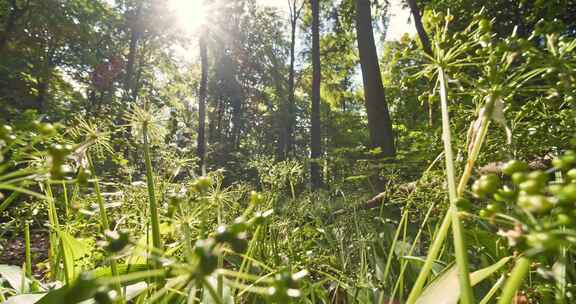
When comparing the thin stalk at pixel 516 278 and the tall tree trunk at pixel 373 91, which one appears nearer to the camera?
the thin stalk at pixel 516 278

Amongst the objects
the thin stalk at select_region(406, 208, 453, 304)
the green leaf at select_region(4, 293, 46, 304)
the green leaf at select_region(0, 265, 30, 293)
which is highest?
the thin stalk at select_region(406, 208, 453, 304)

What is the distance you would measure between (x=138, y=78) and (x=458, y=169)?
24.9m

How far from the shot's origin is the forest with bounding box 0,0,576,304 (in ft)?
2.18

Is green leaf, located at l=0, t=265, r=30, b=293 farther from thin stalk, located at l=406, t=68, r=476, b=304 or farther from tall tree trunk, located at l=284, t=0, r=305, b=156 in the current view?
tall tree trunk, located at l=284, t=0, r=305, b=156

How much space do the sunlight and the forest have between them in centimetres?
13

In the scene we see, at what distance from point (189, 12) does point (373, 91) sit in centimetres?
1738

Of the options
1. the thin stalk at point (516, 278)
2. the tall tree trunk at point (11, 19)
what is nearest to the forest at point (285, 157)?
the thin stalk at point (516, 278)

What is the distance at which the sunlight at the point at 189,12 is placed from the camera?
67.2 ft

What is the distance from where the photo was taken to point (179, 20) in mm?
22484

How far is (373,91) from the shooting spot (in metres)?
6.37

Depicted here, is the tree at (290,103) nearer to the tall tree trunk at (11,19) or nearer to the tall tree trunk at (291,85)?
the tall tree trunk at (291,85)

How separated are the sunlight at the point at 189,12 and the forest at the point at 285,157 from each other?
0.13m

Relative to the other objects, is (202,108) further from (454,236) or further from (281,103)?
(454,236)

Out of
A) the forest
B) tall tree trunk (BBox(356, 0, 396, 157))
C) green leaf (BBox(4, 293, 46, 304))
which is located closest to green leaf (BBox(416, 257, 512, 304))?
the forest
